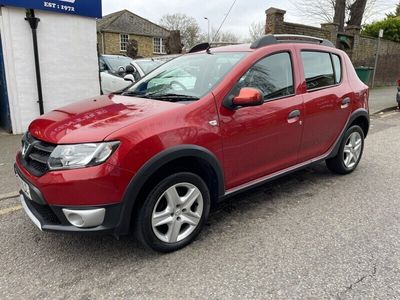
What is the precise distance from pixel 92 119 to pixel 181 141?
712 millimetres

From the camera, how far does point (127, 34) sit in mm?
38469

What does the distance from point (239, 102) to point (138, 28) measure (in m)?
40.1

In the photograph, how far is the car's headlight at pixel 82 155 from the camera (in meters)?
2.47

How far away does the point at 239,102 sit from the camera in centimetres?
303

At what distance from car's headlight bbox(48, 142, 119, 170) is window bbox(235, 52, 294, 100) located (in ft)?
4.46

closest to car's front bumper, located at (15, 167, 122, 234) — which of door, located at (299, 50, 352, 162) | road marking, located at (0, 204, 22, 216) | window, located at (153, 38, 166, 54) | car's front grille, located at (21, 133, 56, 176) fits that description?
car's front grille, located at (21, 133, 56, 176)

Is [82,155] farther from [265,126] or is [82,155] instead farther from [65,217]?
[265,126]

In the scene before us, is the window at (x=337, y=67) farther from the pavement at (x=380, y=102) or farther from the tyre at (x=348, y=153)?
the pavement at (x=380, y=102)

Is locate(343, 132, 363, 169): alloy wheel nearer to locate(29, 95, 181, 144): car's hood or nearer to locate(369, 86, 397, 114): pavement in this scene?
locate(29, 95, 181, 144): car's hood

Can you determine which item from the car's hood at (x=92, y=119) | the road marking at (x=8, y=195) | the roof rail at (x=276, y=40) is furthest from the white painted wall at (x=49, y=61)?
the roof rail at (x=276, y=40)

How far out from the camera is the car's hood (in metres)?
2.56

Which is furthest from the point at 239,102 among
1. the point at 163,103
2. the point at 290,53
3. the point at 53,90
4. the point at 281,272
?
the point at 53,90

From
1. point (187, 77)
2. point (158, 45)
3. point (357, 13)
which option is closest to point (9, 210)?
point (187, 77)

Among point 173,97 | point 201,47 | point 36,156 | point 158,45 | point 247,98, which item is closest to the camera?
point 36,156
